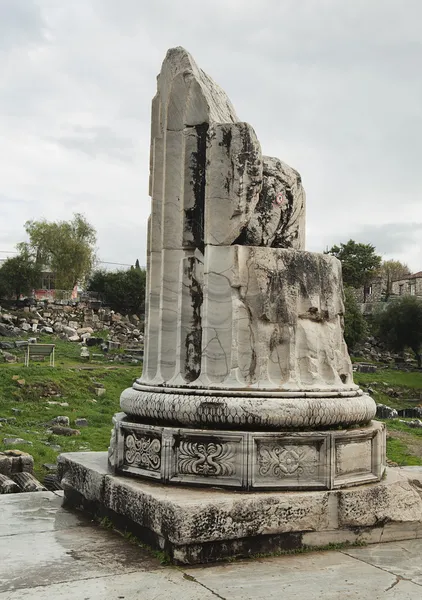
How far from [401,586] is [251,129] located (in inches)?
120

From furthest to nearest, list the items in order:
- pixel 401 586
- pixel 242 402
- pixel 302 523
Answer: pixel 242 402 < pixel 302 523 < pixel 401 586

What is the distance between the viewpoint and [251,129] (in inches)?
188

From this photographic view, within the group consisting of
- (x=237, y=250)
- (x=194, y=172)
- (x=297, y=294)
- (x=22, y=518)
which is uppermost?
(x=194, y=172)

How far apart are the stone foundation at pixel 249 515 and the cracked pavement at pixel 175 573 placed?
0.28ft

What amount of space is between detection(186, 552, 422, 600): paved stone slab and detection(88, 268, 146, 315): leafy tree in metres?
40.1

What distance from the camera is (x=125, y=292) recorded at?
44.1m

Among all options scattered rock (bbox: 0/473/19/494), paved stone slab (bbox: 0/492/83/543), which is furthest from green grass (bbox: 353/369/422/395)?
paved stone slab (bbox: 0/492/83/543)

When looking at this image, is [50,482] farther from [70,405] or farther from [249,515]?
[70,405]

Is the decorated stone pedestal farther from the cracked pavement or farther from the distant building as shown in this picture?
the distant building

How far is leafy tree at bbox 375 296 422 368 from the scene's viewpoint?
39.4 meters

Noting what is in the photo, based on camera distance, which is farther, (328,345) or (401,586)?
(328,345)

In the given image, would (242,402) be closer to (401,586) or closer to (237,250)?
(237,250)

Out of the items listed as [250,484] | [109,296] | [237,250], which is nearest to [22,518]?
[250,484]

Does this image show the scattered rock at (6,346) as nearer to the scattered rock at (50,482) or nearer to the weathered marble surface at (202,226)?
the scattered rock at (50,482)
